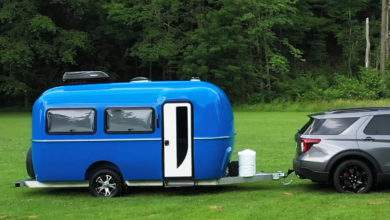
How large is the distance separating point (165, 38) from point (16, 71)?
39.8ft

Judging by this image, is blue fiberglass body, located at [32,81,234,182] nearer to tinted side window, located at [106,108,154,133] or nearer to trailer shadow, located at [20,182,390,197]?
tinted side window, located at [106,108,154,133]

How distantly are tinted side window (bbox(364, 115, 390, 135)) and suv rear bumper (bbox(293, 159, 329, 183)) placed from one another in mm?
1184

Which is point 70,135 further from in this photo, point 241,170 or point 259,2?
point 259,2

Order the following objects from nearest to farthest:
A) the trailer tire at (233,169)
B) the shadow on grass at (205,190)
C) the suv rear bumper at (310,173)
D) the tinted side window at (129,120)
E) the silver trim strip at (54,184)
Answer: the suv rear bumper at (310,173) → the tinted side window at (129,120) → the shadow on grass at (205,190) → the silver trim strip at (54,184) → the trailer tire at (233,169)

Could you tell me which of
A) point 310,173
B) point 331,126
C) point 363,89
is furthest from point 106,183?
point 363,89

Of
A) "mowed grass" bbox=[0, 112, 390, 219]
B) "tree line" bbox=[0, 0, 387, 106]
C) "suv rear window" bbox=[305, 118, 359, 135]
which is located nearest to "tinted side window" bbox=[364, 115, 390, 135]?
"suv rear window" bbox=[305, 118, 359, 135]

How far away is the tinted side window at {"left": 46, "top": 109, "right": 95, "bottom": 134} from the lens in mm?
13469

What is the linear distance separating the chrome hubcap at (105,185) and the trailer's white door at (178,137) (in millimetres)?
1265

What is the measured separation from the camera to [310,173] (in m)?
12.7

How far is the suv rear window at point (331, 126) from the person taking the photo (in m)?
12.8

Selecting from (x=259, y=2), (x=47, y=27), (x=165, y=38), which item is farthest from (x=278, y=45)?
(x=47, y=27)

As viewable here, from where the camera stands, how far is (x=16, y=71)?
2042 inches

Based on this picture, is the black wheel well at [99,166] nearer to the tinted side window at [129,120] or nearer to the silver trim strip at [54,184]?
the silver trim strip at [54,184]

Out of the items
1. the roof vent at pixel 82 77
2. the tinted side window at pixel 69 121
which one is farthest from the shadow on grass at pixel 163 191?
the roof vent at pixel 82 77
